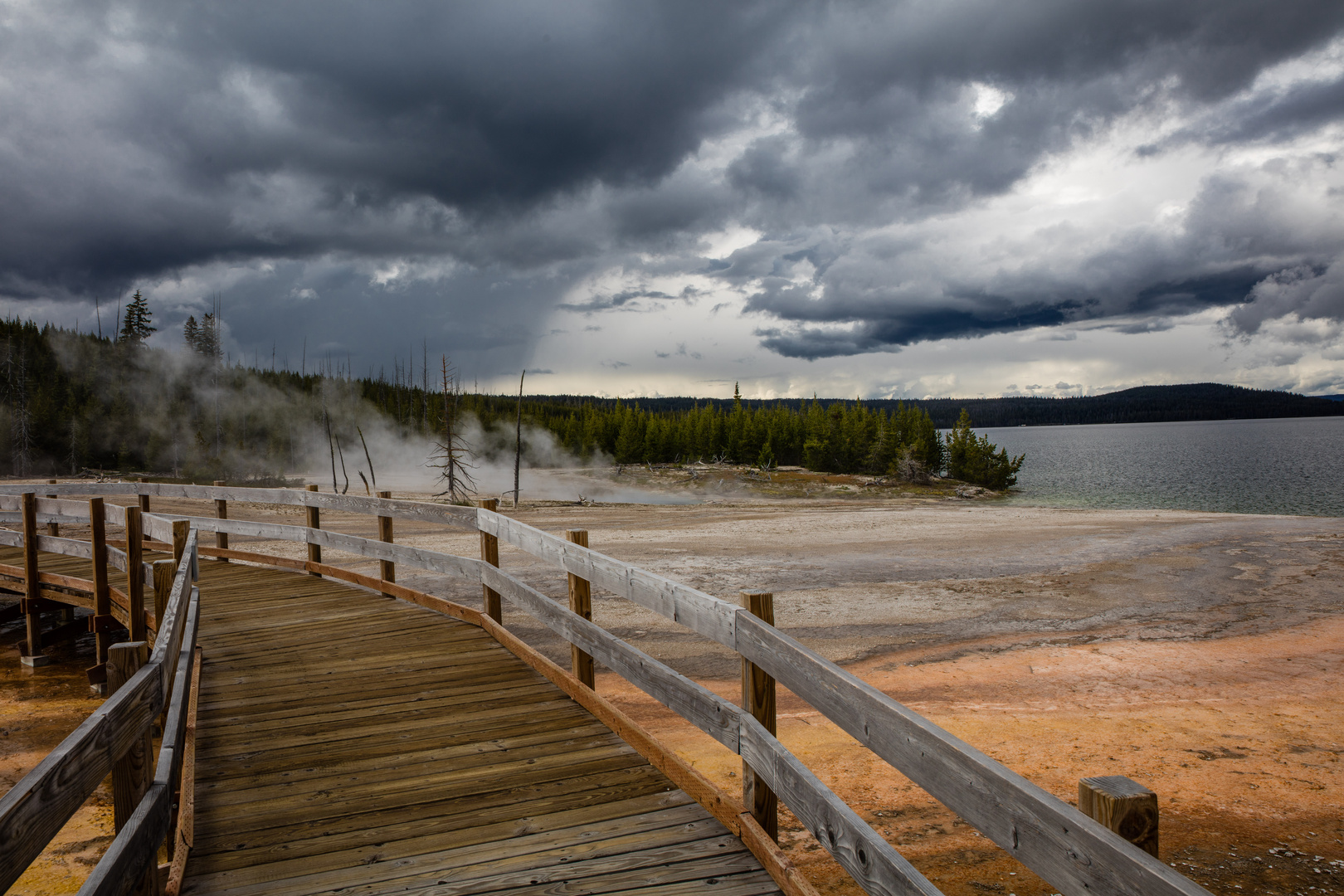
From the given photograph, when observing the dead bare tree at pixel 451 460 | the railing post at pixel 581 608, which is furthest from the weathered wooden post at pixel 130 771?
the dead bare tree at pixel 451 460

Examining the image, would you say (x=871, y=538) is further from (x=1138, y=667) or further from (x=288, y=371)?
(x=288, y=371)

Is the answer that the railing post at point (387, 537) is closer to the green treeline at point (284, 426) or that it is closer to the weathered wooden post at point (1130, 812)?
the weathered wooden post at point (1130, 812)

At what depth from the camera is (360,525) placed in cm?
2722

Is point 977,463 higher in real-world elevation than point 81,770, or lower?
lower

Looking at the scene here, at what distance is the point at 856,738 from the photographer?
8.35 feet

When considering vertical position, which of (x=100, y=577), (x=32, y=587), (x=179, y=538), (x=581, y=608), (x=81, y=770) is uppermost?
(x=179, y=538)

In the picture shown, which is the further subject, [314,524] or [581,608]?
[314,524]

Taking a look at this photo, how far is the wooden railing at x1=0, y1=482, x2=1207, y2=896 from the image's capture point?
160cm

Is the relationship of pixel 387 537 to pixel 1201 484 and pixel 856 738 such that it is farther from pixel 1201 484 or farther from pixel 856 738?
pixel 1201 484

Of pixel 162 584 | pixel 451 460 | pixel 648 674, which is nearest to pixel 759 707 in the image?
pixel 648 674

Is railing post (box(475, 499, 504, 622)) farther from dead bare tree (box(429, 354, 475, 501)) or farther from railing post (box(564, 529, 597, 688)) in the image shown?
dead bare tree (box(429, 354, 475, 501))

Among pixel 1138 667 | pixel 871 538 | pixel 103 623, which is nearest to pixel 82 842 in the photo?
pixel 103 623

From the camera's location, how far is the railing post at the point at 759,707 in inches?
130

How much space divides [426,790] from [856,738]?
259 centimetres
